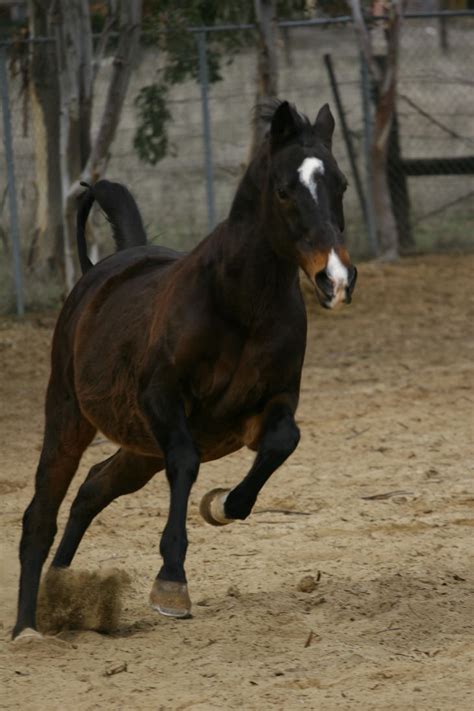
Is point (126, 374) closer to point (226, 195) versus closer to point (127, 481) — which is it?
point (127, 481)

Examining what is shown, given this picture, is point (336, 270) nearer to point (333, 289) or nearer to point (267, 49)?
point (333, 289)

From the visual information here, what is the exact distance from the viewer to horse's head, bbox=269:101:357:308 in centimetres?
404

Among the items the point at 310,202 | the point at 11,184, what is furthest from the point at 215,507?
the point at 11,184

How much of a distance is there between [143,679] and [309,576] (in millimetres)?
1306

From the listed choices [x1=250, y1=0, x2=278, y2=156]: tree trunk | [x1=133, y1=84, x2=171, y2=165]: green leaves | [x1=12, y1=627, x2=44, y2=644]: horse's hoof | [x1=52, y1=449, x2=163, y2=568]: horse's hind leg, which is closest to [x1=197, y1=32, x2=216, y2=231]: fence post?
[x1=133, y1=84, x2=171, y2=165]: green leaves

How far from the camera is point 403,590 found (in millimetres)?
5344

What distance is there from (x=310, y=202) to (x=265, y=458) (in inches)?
37.1

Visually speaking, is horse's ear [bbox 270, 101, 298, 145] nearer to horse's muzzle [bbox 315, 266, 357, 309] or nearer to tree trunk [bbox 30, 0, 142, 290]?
horse's muzzle [bbox 315, 266, 357, 309]

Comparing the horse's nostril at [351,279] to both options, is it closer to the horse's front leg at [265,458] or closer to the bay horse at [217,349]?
the bay horse at [217,349]

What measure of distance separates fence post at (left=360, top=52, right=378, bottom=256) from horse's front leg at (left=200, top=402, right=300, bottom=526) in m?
10.8

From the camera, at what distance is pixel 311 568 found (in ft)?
19.0

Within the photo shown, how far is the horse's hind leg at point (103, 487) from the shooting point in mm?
5557

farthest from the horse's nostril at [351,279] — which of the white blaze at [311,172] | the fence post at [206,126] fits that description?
the fence post at [206,126]

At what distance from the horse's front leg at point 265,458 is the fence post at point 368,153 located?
425 inches
